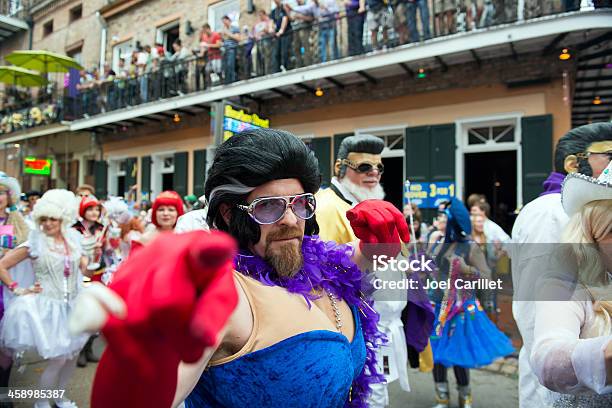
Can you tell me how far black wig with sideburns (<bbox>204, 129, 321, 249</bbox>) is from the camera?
4.33 ft

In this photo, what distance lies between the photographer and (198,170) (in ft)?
41.3

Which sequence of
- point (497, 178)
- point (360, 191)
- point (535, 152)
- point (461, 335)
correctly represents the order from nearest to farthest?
point (360, 191)
point (461, 335)
point (535, 152)
point (497, 178)

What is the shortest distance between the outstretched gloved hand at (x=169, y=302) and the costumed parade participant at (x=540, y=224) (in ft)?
7.09

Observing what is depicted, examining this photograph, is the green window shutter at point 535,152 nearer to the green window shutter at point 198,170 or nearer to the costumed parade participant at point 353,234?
the costumed parade participant at point 353,234

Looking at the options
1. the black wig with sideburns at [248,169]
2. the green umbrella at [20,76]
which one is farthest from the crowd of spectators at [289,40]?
the black wig with sideburns at [248,169]

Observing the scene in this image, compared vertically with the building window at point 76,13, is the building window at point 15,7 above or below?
above

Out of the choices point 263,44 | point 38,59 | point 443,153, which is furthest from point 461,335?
point 38,59

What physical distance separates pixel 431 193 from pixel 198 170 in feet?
23.7

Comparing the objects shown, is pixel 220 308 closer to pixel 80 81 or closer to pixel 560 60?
pixel 560 60

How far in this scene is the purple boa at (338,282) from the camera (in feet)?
4.54

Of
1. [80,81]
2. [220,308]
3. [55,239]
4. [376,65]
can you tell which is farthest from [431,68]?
[80,81]

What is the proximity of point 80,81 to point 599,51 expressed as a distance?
16.2 m

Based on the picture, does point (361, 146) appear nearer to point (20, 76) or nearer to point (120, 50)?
point (20, 76)

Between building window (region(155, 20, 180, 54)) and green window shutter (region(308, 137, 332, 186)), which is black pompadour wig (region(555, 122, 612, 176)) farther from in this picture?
building window (region(155, 20, 180, 54))
